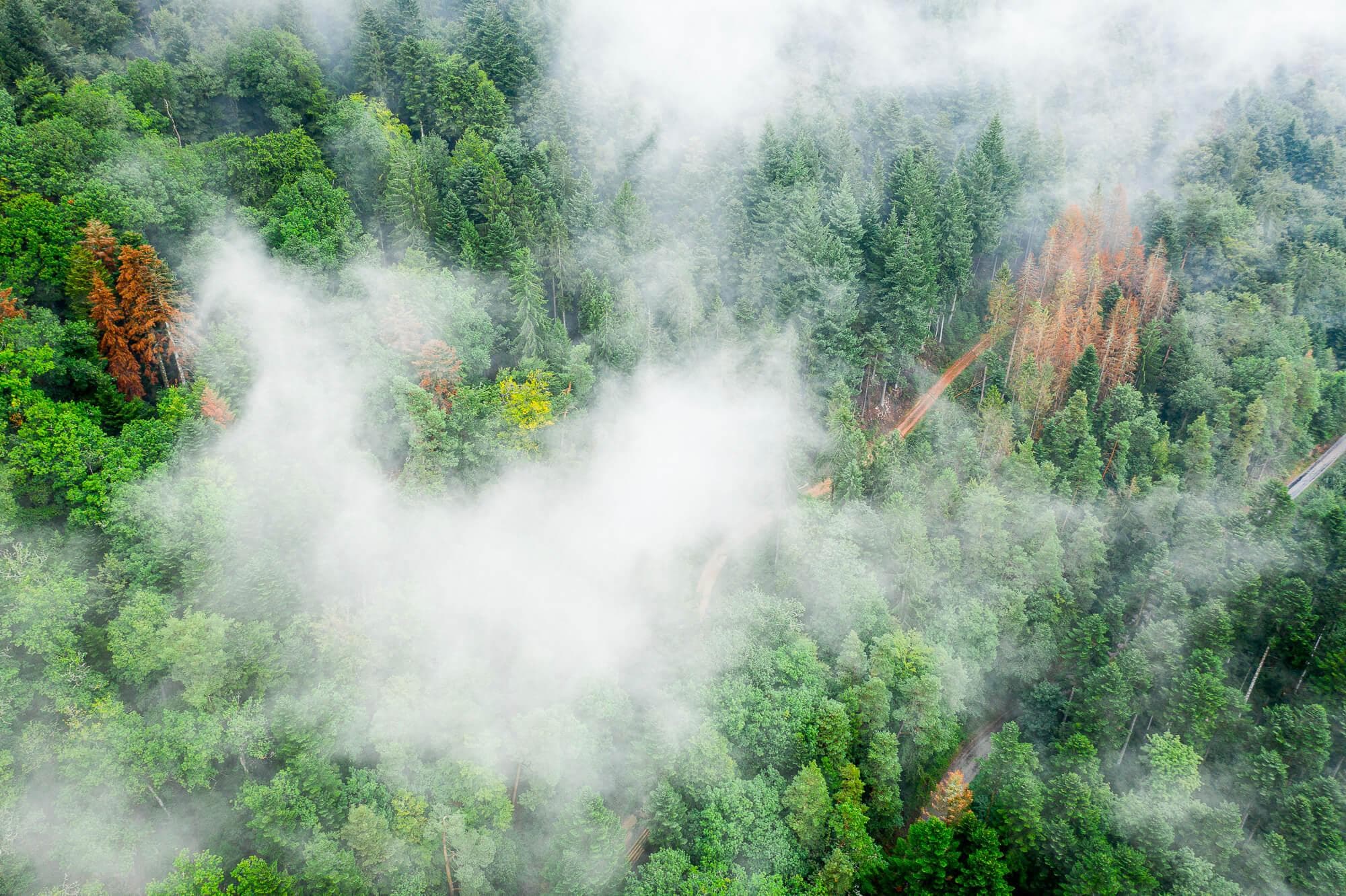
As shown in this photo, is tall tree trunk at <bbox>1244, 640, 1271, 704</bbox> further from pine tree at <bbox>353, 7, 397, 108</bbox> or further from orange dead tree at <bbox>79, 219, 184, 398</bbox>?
pine tree at <bbox>353, 7, 397, 108</bbox>

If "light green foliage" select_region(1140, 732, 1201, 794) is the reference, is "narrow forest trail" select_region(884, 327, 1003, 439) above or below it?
above

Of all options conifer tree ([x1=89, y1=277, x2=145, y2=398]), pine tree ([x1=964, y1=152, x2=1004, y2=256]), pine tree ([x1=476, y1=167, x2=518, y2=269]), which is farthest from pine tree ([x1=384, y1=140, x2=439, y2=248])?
pine tree ([x1=964, y1=152, x2=1004, y2=256])

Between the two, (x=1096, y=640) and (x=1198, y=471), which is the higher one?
(x=1198, y=471)

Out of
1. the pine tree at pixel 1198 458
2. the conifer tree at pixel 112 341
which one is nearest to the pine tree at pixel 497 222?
the conifer tree at pixel 112 341

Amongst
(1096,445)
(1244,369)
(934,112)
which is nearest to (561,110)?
(934,112)

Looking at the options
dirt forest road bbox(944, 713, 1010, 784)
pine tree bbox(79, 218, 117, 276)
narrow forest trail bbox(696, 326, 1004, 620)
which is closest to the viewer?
pine tree bbox(79, 218, 117, 276)

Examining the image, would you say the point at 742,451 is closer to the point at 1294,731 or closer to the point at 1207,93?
the point at 1294,731

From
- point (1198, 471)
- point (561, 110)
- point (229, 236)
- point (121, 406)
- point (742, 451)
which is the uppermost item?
point (561, 110)

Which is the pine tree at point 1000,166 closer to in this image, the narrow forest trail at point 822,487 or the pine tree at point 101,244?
the narrow forest trail at point 822,487
